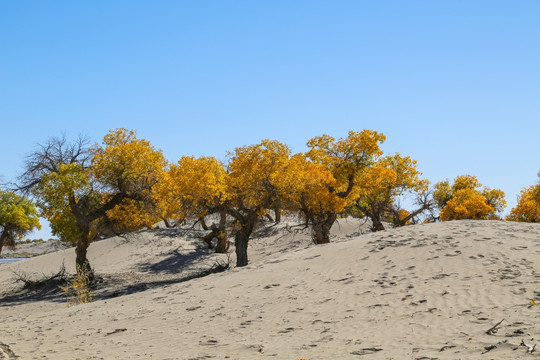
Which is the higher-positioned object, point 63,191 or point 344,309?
point 63,191

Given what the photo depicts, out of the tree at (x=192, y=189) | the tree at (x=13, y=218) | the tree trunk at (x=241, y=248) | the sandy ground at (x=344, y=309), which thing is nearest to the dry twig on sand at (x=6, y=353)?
the sandy ground at (x=344, y=309)

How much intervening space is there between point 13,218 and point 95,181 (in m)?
19.3

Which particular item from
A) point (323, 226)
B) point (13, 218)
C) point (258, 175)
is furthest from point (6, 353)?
point (13, 218)

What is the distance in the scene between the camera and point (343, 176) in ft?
86.7

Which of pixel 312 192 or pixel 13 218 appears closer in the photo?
pixel 312 192

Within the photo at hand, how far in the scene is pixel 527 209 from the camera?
37562 mm

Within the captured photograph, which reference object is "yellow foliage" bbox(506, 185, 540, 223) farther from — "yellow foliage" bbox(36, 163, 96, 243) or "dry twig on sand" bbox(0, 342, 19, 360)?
"dry twig on sand" bbox(0, 342, 19, 360)

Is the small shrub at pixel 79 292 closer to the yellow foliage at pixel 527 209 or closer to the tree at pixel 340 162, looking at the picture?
the tree at pixel 340 162

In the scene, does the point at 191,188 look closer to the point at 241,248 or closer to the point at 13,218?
the point at 241,248

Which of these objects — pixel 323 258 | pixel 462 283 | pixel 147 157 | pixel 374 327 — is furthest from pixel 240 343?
pixel 147 157

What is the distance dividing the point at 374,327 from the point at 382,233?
966cm

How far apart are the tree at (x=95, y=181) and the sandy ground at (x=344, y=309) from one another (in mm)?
5294

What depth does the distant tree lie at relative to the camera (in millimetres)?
36166

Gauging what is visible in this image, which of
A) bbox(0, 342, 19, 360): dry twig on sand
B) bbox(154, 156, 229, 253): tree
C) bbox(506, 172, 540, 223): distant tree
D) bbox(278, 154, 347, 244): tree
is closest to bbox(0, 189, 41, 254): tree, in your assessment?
bbox(154, 156, 229, 253): tree
